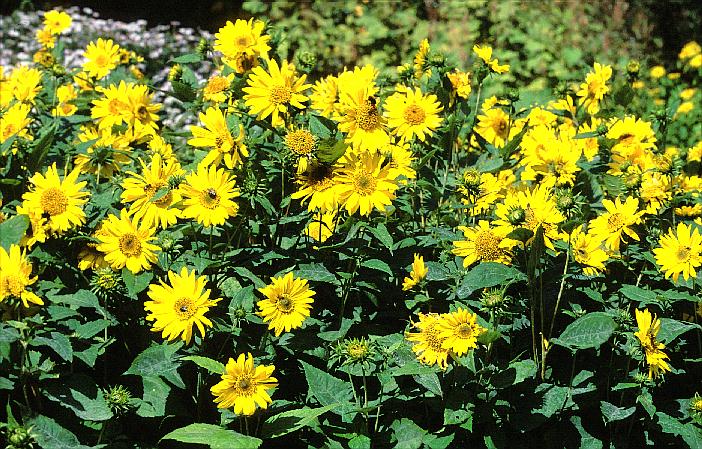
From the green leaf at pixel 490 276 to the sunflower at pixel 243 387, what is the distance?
52 cm

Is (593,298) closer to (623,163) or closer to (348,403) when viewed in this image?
(623,163)

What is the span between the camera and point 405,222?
243 cm

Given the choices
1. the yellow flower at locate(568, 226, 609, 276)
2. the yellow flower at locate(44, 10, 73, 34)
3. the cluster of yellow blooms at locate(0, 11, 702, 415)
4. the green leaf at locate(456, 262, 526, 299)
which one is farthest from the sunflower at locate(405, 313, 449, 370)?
the yellow flower at locate(44, 10, 73, 34)

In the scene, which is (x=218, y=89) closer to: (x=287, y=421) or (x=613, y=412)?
(x=287, y=421)

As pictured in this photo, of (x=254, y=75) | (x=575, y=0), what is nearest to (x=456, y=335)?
(x=254, y=75)

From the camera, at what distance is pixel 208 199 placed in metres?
2.09

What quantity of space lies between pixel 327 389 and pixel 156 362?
1.40ft

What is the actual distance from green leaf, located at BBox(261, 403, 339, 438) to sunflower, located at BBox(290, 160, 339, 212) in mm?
482

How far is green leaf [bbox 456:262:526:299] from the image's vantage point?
2025 millimetres

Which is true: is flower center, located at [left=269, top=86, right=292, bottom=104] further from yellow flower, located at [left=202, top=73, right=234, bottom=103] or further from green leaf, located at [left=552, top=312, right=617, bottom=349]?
green leaf, located at [left=552, top=312, right=617, bottom=349]

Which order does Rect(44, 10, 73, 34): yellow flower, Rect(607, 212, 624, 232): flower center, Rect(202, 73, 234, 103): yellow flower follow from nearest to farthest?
Rect(607, 212, 624, 232): flower center
Rect(202, 73, 234, 103): yellow flower
Rect(44, 10, 73, 34): yellow flower

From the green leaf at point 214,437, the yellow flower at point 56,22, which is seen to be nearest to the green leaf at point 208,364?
the green leaf at point 214,437

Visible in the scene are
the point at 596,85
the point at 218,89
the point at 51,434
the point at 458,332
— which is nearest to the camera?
the point at 458,332

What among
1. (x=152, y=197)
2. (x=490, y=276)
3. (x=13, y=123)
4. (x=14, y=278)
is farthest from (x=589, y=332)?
(x=13, y=123)
